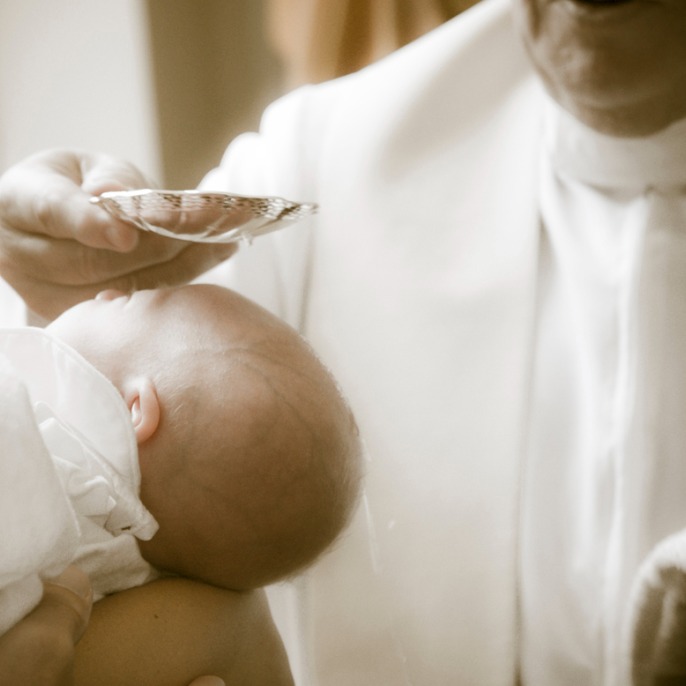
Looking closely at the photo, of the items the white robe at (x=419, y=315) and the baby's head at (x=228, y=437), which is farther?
the white robe at (x=419, y=315)

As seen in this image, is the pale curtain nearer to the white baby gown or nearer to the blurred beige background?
the blurred beige background

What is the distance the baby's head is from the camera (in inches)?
23.4

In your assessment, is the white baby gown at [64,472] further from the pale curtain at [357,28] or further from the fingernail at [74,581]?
the pale curtain at [357,28]

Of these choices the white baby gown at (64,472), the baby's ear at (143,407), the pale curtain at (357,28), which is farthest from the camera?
the pale curtain at (357,28)

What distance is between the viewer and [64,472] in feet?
1.83

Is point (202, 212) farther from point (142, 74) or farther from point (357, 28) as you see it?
point (142, 74)

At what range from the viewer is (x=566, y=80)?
2.18 ft

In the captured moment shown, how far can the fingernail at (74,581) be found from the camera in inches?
20.9

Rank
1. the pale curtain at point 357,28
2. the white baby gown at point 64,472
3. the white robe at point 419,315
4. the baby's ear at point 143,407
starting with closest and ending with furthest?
the white baby gown at point 64,472 < the baby's ear at point 143,407 < the white robe at point 419,315 < the pale curtain at point 357,28

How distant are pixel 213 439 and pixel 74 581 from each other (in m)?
0.12

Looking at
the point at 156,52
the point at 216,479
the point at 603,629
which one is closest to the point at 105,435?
the point at 216,479

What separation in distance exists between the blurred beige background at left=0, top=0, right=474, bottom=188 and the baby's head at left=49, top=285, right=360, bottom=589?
900mm

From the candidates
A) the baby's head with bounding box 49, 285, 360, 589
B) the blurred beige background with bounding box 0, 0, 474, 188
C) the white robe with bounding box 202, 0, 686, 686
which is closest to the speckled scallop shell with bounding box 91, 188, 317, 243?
the baby's head with bounding box 49, 285, 360, 589

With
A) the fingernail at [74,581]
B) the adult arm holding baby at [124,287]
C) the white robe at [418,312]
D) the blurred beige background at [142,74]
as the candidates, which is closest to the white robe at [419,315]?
the white robe at [418,312]
